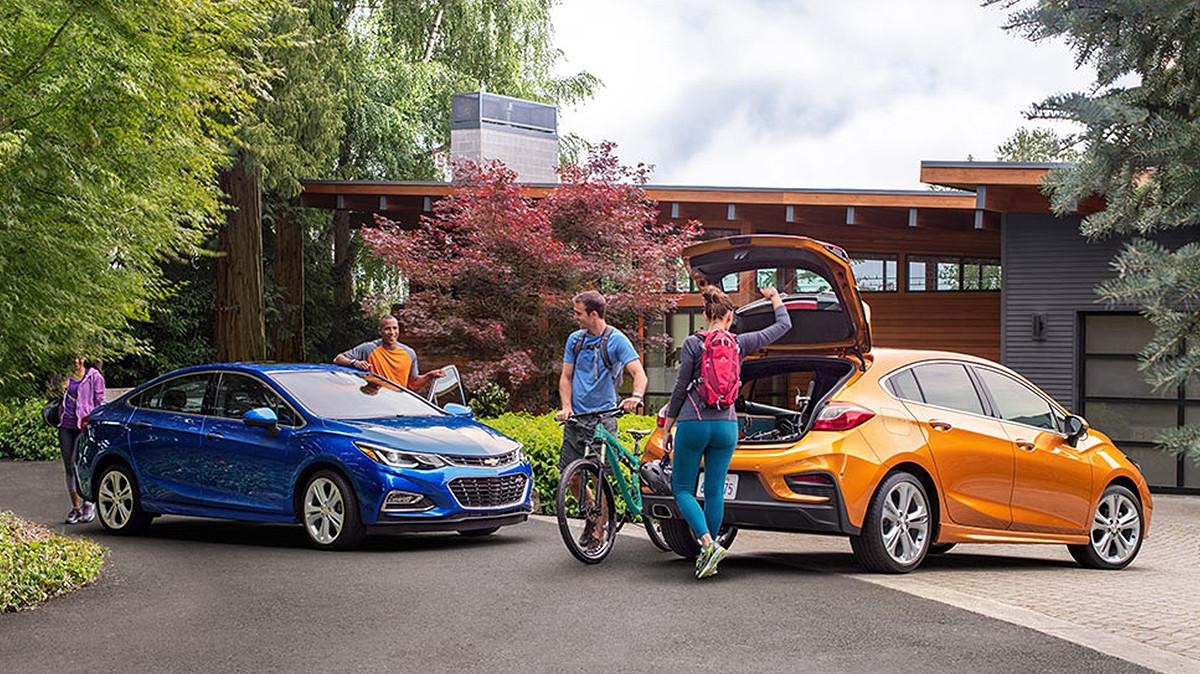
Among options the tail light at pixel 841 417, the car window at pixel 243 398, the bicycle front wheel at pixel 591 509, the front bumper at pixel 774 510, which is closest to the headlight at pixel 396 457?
the car window at pixel 243 398

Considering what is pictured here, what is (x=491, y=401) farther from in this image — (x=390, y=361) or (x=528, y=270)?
(x=390, y=361)

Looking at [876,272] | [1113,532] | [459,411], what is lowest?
[1113,532]

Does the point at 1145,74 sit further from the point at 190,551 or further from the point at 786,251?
the point at 190,551

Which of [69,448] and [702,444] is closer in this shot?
[702,444]

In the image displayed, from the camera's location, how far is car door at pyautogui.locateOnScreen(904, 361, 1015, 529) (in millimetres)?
10312

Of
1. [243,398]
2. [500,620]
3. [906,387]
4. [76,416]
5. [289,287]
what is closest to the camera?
[500,620]

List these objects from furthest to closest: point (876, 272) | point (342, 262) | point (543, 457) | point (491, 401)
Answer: point (342, 262) → point (876, 272) → point (491, 401) → point (543, 457)

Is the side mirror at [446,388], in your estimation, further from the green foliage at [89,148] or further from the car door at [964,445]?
the car door at [964,445]

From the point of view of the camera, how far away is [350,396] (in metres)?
12.7

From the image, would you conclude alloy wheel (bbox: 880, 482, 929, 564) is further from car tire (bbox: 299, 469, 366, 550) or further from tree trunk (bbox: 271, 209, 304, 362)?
tree trunk (bbox: 271, 209, 304, 362)

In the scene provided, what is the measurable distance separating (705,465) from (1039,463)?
2824mm

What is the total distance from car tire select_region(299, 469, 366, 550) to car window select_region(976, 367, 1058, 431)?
4.73 m

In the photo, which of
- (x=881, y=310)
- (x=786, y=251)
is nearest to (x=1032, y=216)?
(x=881, y=310)

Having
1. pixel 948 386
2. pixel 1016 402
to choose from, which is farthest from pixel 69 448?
pixel 1016 402
